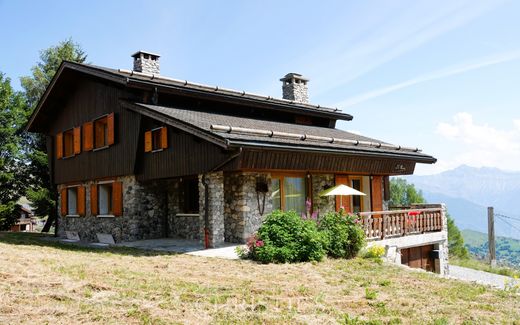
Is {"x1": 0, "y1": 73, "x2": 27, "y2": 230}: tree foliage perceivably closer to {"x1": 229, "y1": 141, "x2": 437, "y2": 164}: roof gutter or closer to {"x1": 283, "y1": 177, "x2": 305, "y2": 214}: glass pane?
{"x1": 283, "y1": 177, "x2": 305, "y2": 214}: glass pane

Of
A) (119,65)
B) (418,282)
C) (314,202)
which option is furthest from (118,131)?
(418,282)

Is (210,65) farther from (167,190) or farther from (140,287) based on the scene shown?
(140,287)

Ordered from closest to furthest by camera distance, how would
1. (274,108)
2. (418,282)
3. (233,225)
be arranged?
1. (418,282)
2. (233,225)
3. (274,108)

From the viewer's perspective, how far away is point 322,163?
48.4ft

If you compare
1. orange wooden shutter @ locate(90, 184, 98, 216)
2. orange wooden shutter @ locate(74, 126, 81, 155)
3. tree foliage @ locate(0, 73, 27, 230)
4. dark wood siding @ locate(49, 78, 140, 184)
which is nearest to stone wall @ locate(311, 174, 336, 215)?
dark wood siding @ locate(49, 78, 140, 184)

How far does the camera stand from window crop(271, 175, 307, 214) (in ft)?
48.4

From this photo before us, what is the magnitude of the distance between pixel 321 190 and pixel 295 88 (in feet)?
23.9

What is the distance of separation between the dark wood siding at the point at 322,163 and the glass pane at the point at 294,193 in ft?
3.14

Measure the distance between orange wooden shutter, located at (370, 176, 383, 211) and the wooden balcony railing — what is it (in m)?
A: 1.67

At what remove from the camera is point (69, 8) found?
29.6ft

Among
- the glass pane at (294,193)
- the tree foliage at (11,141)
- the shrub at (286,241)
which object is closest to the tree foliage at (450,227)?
the glass pane at (294,193)

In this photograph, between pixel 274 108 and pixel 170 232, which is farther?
pixel 274 108

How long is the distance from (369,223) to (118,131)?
30.4ft

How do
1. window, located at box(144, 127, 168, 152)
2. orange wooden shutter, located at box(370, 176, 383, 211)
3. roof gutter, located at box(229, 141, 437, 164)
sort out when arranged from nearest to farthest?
roof gutter, located at box(229, 141, 437, 164), window, located at box(144, 127, 168, 152), orange wooden shutter, located at box(370, 176, 383, 211)
